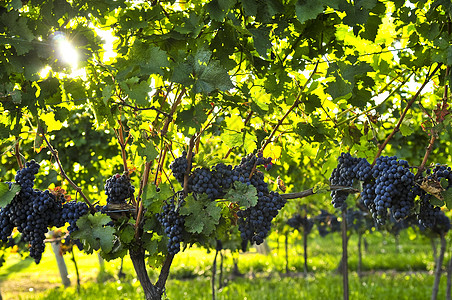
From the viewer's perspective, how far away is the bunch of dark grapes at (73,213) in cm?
186

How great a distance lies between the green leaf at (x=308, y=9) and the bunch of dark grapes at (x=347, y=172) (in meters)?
0.84

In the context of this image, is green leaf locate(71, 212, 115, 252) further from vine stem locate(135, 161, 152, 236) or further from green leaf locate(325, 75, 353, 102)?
green leaf locate(325, 75, 353, 102)

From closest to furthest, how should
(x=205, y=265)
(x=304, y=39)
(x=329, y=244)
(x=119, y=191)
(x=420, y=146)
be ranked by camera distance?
(x=304, y=39), (x=119, y=191), (x=420, y=146), (x=205, y=265), (x=329, y=244)

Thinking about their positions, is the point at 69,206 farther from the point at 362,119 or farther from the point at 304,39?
the point at 362,119

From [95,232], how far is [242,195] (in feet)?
2.22

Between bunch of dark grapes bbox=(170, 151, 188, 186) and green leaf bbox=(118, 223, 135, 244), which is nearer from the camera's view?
bunch of dark grapes bbox=(170, 151, 188, 186)

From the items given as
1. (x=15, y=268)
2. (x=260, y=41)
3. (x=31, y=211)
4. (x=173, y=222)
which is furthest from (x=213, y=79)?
(x=15, y=268)

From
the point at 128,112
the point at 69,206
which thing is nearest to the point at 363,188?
the point at 128,112

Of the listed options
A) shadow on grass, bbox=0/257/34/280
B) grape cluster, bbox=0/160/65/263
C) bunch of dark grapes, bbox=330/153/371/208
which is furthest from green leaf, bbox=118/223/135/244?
shadow on grass, bbox=0/257/34/280

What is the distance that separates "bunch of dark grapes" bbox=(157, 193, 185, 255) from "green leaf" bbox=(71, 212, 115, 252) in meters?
0.24

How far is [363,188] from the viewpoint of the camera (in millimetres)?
1907

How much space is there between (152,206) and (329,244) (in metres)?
17.5

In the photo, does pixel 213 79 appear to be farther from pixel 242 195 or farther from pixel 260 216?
pixel 260 216

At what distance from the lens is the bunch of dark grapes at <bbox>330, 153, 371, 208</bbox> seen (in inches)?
74.5
